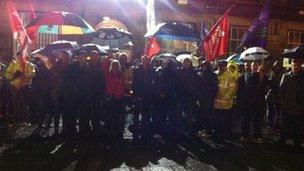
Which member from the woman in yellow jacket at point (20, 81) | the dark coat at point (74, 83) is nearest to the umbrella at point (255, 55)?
the dark coat at point (74, 83)

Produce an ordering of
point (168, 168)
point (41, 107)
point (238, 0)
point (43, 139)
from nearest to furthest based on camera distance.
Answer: point (168, 168)
point (43, 139)
point (41, 107)
point (238, 0)

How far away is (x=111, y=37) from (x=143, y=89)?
4.98 metres

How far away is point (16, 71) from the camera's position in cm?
1122

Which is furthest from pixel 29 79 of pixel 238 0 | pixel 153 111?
pixel 238 0

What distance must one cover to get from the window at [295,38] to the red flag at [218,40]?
10488mm

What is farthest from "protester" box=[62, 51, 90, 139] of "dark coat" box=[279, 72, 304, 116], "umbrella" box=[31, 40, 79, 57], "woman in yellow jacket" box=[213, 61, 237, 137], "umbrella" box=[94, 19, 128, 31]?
"umbrella" box=[94, 19, 128, 31]

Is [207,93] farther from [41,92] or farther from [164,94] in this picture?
[41,92]

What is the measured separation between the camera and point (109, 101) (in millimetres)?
10227

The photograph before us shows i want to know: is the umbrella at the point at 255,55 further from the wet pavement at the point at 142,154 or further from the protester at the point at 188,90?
the wet pavement at the point at 142,154

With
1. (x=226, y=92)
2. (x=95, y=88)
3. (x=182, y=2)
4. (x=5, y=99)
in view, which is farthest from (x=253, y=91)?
(x=182, y=2)

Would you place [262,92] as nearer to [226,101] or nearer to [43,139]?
[226,101]

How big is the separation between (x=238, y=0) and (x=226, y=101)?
39.6ft

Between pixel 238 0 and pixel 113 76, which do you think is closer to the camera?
pixel 113 76

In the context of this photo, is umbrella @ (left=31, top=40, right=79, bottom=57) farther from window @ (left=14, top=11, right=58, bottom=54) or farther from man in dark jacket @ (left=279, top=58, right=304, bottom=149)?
window @ (left=14, top=11, right=58, bottom=54)
